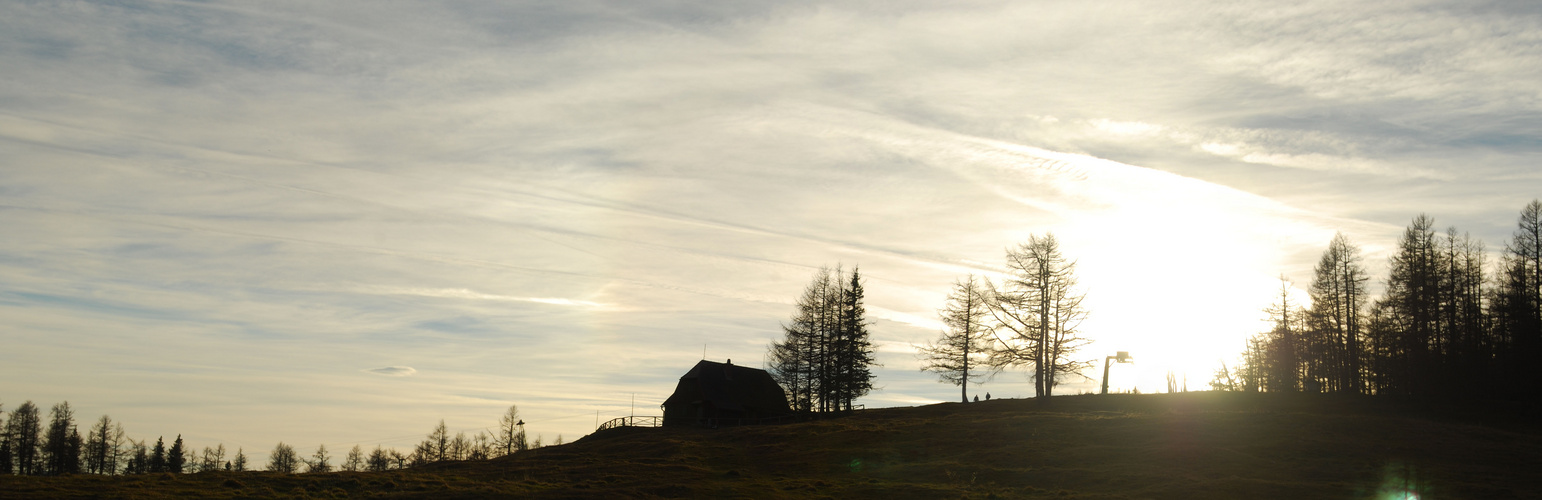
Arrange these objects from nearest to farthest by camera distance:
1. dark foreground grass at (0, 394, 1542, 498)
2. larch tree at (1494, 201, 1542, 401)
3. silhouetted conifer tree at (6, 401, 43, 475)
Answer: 1. dark foreground grass at (0, 394, 1542, 498)
2. larch tree at (1494, 201, 1542, 401)
3. silhouetted conifer tree at (6, 401, 43, 475)

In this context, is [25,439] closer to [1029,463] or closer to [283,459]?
[283,459]

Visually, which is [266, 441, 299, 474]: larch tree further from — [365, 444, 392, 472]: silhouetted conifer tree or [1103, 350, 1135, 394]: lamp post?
[1103, 350, 1135, 394]: lamp post

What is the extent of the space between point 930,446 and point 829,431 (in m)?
8.31

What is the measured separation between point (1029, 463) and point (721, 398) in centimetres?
3319

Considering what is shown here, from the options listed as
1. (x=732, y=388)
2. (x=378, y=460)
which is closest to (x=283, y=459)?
(x=378, y=460)

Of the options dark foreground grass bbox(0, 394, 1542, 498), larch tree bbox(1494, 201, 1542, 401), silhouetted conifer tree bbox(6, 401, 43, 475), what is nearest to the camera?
dark foreground grass bbox(0, 394, 1542, 498)

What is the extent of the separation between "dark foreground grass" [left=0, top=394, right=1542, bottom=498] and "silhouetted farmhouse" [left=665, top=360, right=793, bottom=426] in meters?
12.0

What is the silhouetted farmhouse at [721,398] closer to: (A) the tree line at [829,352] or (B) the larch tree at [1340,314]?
(A) the tree line at [829,352]

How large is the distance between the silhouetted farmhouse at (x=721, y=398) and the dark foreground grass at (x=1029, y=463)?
1204cm

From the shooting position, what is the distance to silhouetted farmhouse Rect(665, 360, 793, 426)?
67.3 m

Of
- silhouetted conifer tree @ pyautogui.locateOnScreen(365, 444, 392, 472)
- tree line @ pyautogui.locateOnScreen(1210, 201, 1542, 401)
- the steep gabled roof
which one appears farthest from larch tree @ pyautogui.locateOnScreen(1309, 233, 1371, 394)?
silhouetted conifer tree @ pyautogui.locateOnScreen(365, 444, 392, 472)

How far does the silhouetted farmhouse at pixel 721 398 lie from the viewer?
221 feet

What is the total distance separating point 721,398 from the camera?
68062 millimetres

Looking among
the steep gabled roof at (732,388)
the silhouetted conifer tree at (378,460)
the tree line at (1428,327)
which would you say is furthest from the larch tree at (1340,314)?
the silhouetted conifer tree at (378,460)
